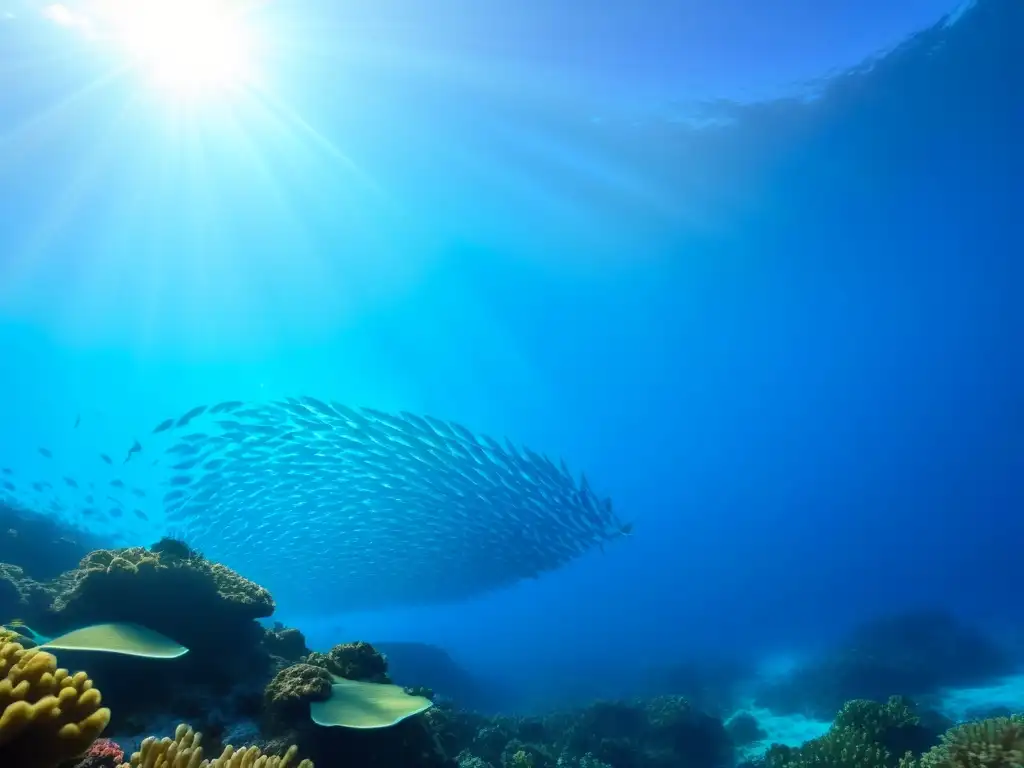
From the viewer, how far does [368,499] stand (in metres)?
22.1

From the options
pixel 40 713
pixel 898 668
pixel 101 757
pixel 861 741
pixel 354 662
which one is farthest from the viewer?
pixel 898 668

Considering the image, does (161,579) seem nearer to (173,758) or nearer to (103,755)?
(103,755)

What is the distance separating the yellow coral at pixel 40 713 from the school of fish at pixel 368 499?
615 inches

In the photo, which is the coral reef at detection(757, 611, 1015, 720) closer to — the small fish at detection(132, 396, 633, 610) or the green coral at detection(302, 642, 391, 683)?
the small fish at detection(132, 396, 633, 610)

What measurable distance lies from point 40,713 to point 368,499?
67.4 feet

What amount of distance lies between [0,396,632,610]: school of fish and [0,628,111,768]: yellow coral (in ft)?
51.2

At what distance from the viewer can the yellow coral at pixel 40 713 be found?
2.17 metres

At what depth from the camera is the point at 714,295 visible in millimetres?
42875

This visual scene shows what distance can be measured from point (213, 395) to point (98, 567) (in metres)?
37.5

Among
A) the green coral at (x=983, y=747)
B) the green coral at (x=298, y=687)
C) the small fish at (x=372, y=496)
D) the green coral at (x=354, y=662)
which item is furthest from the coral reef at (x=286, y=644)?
the small fish at (x=372, y=496)

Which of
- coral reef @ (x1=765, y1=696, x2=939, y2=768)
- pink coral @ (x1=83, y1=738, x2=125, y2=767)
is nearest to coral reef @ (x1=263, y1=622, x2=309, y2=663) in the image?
pink coral @ (x1=83, y1=738, x2=125, y2=767)

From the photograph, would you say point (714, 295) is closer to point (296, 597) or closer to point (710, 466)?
point (296, 597)

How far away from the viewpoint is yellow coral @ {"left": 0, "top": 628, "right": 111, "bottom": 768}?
217 cm

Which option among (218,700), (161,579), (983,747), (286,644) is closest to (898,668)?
(983,747)
